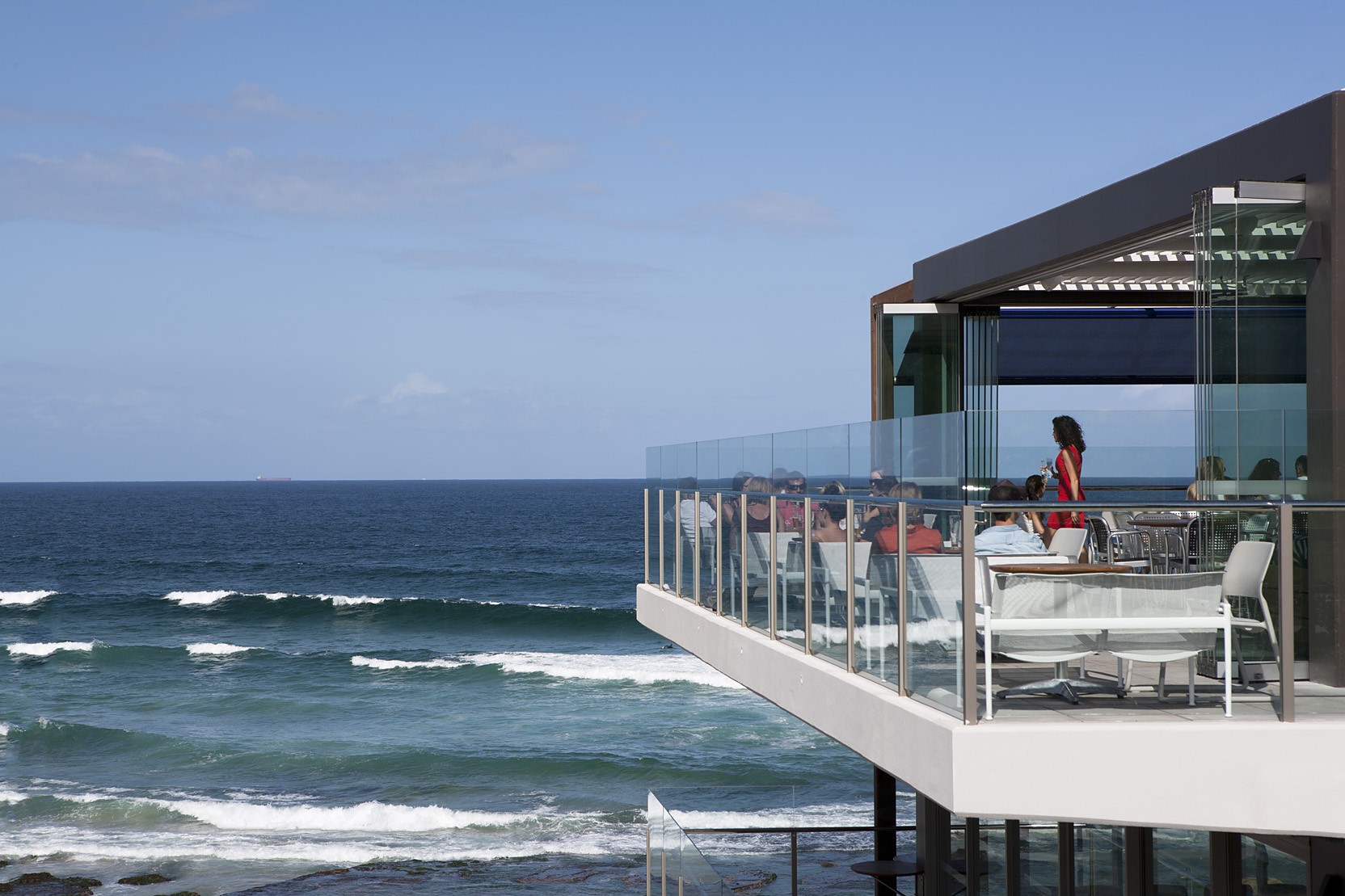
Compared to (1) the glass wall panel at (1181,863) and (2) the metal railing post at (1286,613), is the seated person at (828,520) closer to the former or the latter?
(2) the metal railing post at (1286,613)

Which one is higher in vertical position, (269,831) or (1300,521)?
(1300,521)

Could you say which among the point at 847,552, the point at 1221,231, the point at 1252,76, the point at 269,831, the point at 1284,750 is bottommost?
the point at 269,831

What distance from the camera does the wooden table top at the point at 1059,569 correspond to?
550 centimetres

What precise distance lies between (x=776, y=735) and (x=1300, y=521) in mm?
24392

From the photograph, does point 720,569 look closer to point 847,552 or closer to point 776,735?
point 847,552

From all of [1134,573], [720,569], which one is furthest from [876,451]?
[720,569]

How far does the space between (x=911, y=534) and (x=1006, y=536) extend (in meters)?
0.57

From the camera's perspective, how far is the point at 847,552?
23.7 ft

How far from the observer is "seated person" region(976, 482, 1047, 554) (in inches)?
215

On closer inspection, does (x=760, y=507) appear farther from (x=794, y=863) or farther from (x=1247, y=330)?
(x=794, y=863)

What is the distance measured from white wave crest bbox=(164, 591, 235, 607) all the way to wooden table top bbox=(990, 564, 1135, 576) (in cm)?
4954

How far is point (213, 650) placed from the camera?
40531 mm

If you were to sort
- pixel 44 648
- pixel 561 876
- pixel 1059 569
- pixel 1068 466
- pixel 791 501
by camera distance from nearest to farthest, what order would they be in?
1. pixel 1059 569
2. pixel 1068 466
3. pixel 791 501
4. pixel 561 876
5. pixel 44 648

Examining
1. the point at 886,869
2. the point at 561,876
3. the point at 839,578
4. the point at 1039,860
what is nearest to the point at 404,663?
the point at 561,876
